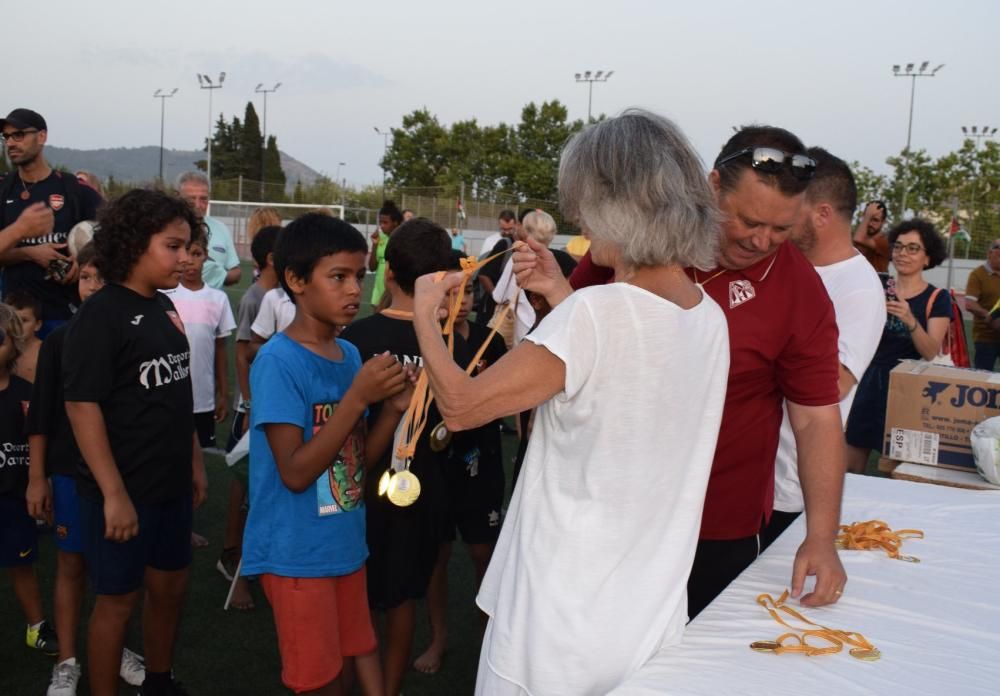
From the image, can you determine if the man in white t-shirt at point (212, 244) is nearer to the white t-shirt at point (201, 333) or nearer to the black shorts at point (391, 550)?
the white t-shirt at point (201, 333)

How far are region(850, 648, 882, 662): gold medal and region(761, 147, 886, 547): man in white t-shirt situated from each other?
977 millimetres

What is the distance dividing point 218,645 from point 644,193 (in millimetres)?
3133

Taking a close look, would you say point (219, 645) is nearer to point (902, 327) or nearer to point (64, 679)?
point (64, 679)

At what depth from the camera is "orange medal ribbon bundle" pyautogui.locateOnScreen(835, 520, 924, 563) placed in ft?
8.05

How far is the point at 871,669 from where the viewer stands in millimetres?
1691

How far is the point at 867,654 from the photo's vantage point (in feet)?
5.73

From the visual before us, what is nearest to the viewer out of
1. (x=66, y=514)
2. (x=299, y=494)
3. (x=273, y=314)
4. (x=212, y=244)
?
(x=299, y=494)

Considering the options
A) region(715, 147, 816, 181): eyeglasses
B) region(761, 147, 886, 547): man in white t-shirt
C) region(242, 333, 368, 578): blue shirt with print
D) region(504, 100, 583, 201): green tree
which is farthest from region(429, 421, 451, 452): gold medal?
region(504, 100, 583, 201): green tree

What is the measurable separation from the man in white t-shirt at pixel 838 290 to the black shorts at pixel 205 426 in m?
3.19

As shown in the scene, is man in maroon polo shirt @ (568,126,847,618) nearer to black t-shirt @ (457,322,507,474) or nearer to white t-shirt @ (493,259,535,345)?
black t-shirt @ (457,322,507,474)

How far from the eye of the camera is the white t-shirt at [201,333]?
462 centimetres

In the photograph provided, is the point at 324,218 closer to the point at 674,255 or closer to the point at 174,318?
the point at 174,318

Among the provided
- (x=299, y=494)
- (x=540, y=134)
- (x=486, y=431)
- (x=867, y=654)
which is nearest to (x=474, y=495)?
(x=486, y=431)

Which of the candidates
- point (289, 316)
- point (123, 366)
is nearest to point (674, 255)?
point (123, 366)
